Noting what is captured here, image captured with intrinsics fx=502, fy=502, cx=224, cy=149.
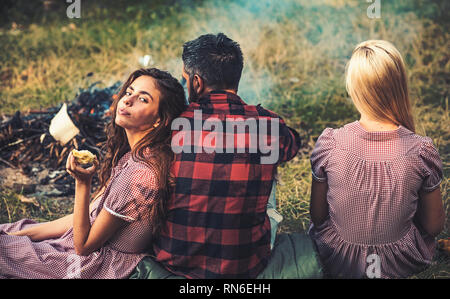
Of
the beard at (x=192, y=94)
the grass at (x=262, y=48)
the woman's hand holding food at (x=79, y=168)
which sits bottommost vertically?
the woman's hand holding food at (x=79, y=168)

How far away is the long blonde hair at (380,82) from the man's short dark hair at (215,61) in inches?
18.5

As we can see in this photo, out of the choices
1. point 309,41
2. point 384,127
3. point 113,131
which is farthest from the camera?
point 309,41

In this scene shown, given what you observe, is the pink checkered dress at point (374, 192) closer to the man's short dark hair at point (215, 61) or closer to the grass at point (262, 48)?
the man's short dark hair at point (215, 61)

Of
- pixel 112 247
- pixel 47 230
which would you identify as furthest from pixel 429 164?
pixel 47 230

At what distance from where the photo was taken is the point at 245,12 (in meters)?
5.45

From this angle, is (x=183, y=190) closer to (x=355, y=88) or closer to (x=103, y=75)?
(x=355, y=88)

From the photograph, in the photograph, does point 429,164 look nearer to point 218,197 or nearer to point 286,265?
point 286,265

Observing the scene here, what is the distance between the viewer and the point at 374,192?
6.46 ft

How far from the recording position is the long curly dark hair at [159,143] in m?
1.89

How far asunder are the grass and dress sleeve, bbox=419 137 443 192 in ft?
4.38

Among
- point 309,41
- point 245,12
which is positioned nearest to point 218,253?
point 309,41

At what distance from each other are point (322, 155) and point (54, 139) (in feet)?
6.95

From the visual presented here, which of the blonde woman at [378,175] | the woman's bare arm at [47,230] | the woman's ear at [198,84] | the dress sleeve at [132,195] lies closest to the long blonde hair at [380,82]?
the blonde woman at [378,175]

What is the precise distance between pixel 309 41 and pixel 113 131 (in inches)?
130
